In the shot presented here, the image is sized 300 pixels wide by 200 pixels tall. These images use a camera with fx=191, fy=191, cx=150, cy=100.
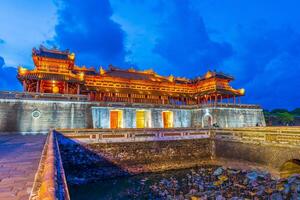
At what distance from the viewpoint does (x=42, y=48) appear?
2634cm

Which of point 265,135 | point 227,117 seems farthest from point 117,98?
point 265,135

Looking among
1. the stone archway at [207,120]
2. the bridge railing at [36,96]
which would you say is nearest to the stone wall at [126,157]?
the bridge railing at [36,96]

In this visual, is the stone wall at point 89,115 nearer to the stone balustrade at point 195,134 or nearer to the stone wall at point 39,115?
the stone wall at point 39,115

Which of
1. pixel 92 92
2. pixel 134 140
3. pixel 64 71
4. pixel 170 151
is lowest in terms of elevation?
pixel 170 151

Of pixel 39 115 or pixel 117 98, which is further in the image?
pixel 117 98

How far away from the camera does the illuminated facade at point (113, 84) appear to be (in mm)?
24656

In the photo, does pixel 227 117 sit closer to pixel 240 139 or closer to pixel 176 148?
pixel 240 139

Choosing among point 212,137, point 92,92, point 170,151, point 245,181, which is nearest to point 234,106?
point 212,137

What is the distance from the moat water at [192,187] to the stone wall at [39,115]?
10.5 meters

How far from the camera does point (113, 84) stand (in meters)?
30.9

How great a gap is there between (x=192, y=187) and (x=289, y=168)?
7.11 meters

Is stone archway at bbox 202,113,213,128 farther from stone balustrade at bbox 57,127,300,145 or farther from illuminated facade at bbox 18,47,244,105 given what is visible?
stone balustrade at bbox 57,127,300,145

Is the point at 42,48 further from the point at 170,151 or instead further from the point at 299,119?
the point at 299,119

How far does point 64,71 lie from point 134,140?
51.8ft
